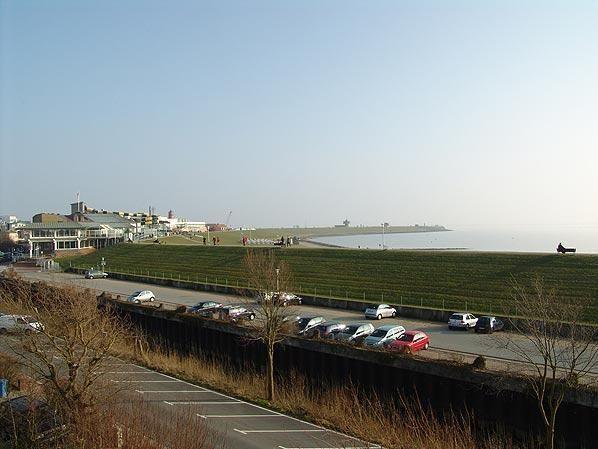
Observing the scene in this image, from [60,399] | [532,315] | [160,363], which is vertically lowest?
[160,363]

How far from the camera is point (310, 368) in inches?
1080

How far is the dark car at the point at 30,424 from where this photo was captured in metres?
12.6

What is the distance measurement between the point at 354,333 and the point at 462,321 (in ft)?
23.4

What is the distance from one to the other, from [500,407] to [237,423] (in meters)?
9.11

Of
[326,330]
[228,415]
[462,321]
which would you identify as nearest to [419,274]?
[462,321]

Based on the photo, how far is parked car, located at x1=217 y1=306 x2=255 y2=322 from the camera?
35.8 meters

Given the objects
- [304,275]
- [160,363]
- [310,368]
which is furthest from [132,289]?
[310,368]

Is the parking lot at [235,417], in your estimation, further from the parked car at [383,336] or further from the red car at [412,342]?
the parked car at [383,336]

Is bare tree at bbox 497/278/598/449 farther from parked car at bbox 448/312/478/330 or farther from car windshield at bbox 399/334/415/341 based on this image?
parked car at bbox 448/312/478/330

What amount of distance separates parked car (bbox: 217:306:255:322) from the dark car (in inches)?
760

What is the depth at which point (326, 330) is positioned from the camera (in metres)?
30.9

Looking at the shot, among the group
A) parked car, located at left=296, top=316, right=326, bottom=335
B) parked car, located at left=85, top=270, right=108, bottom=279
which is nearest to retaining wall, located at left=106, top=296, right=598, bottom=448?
parked car, located at left=296, top=316, right=326, bottom=335

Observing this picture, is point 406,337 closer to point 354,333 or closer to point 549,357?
point 354,333

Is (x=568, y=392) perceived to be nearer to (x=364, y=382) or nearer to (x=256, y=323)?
(x=364, y=382)
